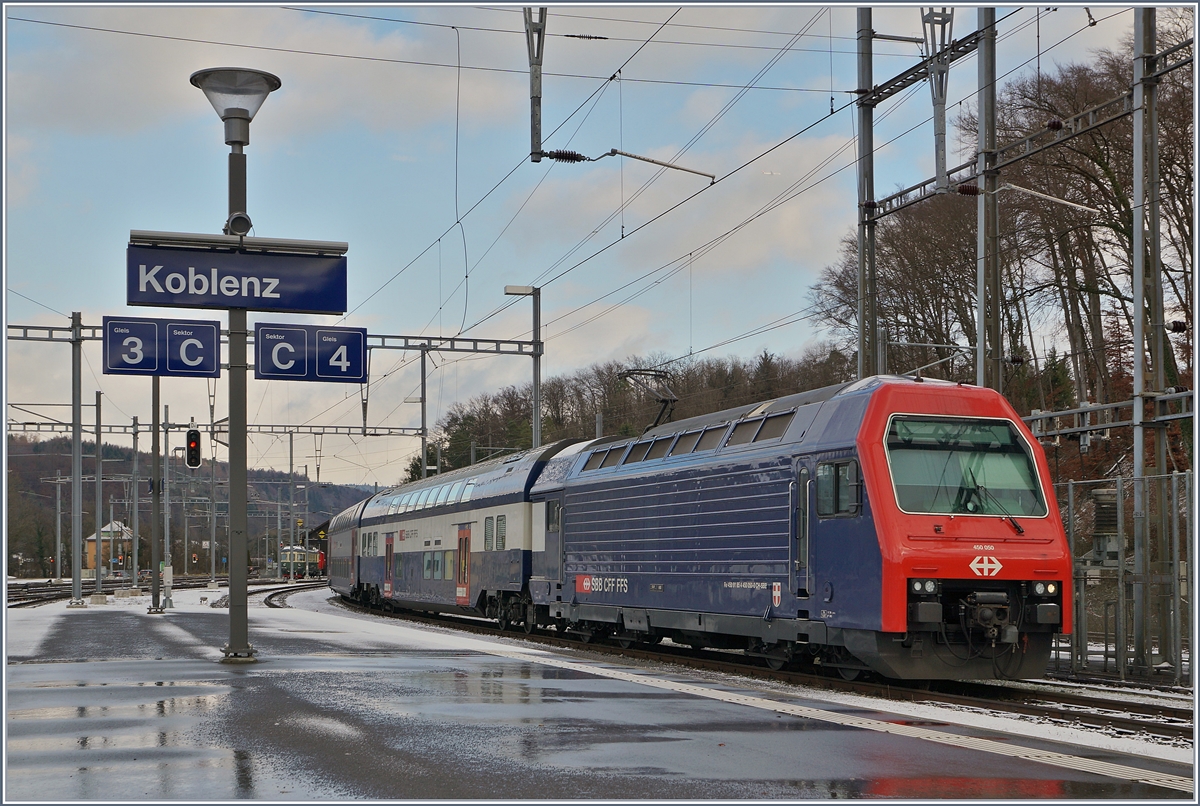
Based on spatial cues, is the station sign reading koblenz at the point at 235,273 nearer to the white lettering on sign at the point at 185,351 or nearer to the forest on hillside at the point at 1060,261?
the white lettering on sign at the point at 185,351

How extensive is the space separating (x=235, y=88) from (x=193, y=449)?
17.2 m

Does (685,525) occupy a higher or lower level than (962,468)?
lower

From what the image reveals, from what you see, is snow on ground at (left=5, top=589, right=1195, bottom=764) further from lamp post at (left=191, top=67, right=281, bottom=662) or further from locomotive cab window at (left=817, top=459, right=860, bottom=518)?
lamp post at (left=191, top=67, right=281, bottom=662)

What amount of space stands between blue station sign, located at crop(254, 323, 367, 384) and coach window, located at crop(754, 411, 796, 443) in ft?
17.6

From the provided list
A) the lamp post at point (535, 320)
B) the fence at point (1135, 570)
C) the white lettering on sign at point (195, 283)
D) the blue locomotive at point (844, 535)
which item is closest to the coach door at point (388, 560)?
the lamp post at point (535, 320)

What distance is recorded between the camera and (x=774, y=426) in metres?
16.8

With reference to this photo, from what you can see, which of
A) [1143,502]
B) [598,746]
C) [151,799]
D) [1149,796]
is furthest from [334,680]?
[1143,502]

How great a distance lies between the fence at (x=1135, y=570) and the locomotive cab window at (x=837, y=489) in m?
4.06

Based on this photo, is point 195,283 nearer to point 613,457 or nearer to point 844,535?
point 844,535

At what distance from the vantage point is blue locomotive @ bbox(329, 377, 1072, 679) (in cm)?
1414

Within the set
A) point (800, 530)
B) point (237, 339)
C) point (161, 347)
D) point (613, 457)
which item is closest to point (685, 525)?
point (800, 530)

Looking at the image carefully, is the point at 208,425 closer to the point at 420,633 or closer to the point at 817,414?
the point at 420,633

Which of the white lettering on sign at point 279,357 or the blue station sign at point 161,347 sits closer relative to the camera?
the blue station sign at point 161,347

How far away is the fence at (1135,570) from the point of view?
15914 millimetres
